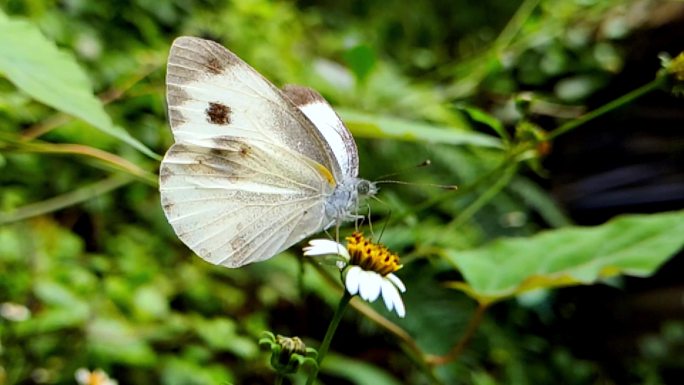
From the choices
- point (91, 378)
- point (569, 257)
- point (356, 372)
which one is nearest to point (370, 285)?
point (569, 257)

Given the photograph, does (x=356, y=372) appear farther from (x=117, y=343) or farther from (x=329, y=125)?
(x=329, y=125)

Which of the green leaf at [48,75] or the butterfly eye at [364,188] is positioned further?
the butterfly eye at [364,188]

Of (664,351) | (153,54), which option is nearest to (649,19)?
(664,351)

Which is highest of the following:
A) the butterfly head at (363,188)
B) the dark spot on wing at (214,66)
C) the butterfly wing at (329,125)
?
the butterfly wing at (329,125)

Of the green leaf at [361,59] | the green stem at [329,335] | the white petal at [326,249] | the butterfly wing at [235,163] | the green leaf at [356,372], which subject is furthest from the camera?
the green leaf at [356,372]

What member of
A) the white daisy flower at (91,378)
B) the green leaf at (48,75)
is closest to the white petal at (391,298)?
the green leaf at (48,75)

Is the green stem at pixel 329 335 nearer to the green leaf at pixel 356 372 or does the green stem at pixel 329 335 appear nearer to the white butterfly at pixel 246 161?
the white butterfly at pixel 246 161
